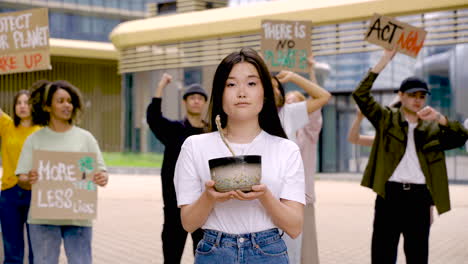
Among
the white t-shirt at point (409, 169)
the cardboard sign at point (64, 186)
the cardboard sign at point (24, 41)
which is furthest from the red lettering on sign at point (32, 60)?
the white t-shirt at point (409, 169)

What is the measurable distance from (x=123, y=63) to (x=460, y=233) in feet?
65.1

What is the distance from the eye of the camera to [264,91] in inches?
104

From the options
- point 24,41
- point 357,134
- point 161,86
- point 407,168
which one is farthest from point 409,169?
point 24,41

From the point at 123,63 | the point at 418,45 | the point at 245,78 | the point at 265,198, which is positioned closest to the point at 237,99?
the point at 245,78

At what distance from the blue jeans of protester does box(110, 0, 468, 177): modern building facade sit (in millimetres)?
15115

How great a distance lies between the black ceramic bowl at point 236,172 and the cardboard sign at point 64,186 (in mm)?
2414

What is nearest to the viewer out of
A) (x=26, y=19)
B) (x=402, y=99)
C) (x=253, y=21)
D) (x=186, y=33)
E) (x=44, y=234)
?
(x=44, y=234)

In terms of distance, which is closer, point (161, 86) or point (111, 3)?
point (161, 86)

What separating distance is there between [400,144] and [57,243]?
2686mm

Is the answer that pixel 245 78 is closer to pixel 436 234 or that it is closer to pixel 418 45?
pixel 418 45

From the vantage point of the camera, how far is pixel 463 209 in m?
12.9

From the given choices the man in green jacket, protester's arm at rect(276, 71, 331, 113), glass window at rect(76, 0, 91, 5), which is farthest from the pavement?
glass window at rect(76, 0, 91, 5)

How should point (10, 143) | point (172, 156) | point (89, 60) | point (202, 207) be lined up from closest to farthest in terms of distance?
point (202, 207) → point (10, 143) → point (172, 156) → point (89, 60)

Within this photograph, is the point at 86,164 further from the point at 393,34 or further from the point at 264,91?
the point at 393,34
